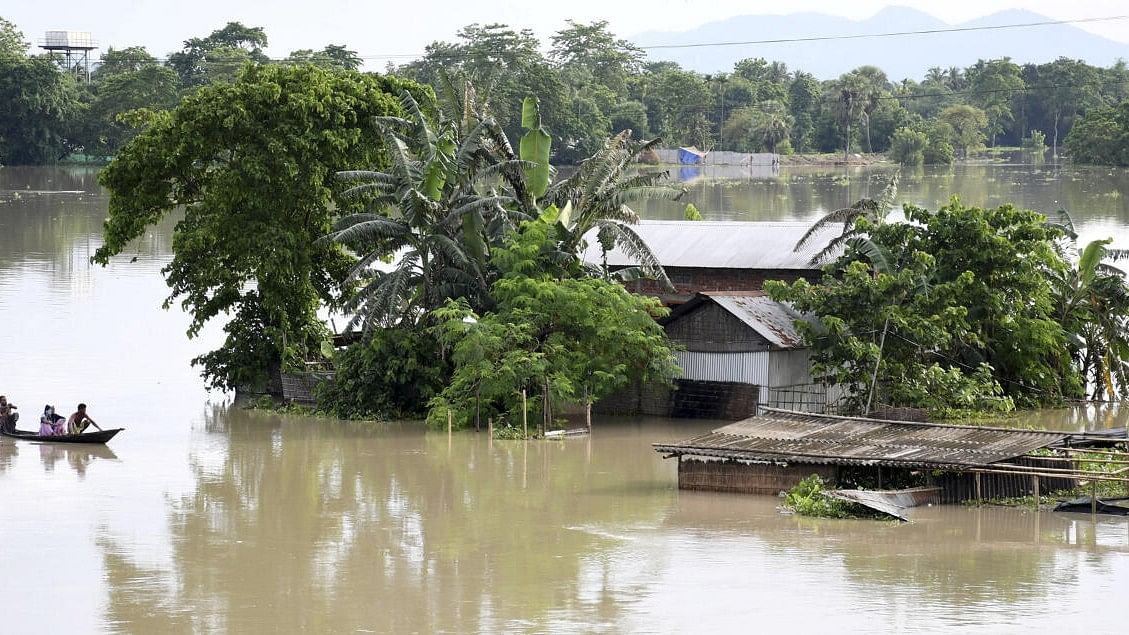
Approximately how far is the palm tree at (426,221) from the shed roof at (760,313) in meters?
2.64

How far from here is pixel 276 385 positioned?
23375 millimetres

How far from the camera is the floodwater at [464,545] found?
41.4 ft

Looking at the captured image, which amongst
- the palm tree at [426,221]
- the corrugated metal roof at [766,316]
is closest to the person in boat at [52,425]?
the palm tree at [426,221]

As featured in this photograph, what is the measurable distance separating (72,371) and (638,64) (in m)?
73.4

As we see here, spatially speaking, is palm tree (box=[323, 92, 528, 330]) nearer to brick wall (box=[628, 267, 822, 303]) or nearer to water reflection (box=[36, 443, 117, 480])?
brick wall (box=[628, 267, 822, 303])

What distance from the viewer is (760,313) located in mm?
21594

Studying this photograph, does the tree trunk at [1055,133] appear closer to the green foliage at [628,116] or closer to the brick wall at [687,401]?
the green foliage at [628,116]

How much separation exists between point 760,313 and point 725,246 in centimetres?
316

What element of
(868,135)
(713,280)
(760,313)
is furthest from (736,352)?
(868,135)

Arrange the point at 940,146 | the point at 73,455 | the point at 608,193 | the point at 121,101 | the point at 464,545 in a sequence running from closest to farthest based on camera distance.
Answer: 1. the point at 464,545
2. the point at 73,455
3. the point at 608,193
4. the point at 121,101
5. the point at 940,146

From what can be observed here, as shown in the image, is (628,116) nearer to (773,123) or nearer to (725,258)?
(773,123)

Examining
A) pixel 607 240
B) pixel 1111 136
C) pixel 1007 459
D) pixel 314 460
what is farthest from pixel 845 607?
pixel 1111 136

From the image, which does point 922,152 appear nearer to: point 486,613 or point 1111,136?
point 1111,136

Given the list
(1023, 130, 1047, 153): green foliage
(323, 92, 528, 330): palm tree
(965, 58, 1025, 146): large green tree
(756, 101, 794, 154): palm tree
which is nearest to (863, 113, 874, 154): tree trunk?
(756, 101, 794, 154): palm tree
